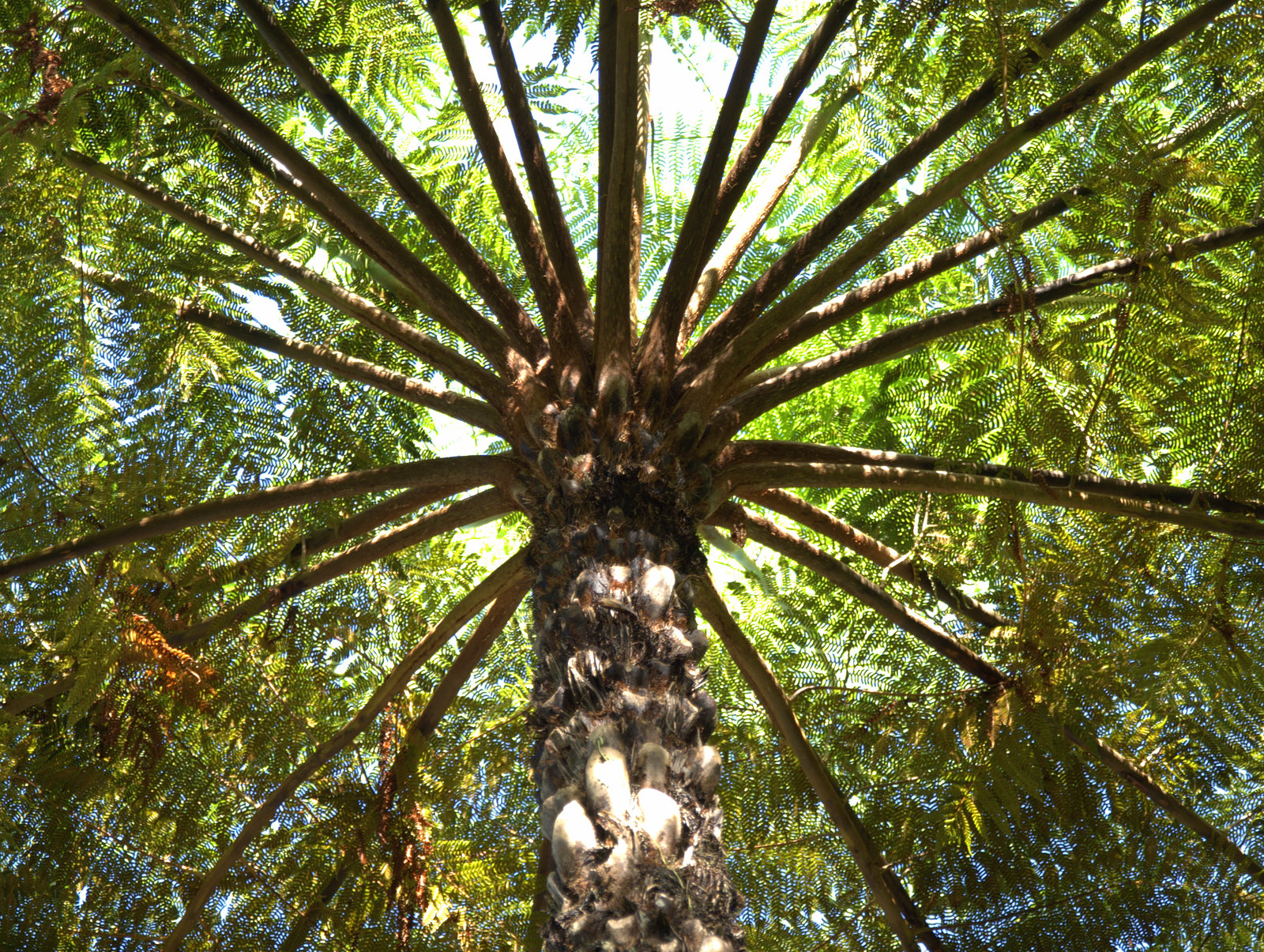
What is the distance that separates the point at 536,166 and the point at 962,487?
1.64 m

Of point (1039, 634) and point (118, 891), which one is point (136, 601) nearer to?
point (118, 891)

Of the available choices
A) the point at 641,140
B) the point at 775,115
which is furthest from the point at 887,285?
the point at 641,140

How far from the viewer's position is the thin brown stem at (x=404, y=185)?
286 cm

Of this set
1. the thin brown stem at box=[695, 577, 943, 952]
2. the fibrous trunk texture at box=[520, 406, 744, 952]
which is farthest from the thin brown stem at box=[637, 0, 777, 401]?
the thin brown stem at box=[695, 577, 943, 952]

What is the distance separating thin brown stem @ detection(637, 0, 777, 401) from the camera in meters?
2.83

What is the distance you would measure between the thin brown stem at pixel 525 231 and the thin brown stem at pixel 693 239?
Answer: 0.83 feet

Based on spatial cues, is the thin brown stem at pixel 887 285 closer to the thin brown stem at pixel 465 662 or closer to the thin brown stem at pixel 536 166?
the thin brown stem at pixel 536 166

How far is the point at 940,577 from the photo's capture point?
3.03 m

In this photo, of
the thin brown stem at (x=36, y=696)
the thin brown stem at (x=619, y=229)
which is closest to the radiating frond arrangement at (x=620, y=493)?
the thin brown stem at (x=619, y=229)

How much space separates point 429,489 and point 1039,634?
2.09 metres

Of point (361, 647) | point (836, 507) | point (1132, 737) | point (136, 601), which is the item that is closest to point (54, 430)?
point (136, 601)

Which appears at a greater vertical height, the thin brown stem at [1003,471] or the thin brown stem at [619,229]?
the thin brown stem at [619,229]

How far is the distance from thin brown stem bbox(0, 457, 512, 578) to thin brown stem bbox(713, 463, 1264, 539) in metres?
0.79

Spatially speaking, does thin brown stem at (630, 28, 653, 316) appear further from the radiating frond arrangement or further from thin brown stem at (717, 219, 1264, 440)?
thin brown stem at (717, 219, 1264, 440)
